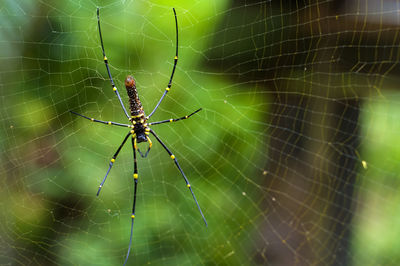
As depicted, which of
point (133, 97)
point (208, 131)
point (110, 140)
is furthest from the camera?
A: point (110, 140)

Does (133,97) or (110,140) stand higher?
(133,97)

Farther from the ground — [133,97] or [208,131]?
[133,97]

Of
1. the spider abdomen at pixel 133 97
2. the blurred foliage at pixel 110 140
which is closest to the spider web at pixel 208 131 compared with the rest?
the blurred foliage at pixel 110 140

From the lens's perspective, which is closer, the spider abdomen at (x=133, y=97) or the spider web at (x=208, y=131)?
the spider abdomen at (x=133, y=97)

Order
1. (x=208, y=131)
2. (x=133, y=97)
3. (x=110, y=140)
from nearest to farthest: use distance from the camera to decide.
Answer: (x=133, y=97), (x=208, y=131), (x=110, y=140)

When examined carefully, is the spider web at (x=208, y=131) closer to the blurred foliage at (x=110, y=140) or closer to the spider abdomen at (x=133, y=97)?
the blurred foliage at (x=110, y=140)

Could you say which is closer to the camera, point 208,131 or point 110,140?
point 208,131

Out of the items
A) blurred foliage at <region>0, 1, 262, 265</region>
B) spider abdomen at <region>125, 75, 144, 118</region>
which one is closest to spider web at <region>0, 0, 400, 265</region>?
blurred foliage at <region>0, 1, 262, 265</region>

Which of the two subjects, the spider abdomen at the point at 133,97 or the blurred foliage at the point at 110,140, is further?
the blurred foliage at the point at 110,140

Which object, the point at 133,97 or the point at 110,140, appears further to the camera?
the point at 110,140

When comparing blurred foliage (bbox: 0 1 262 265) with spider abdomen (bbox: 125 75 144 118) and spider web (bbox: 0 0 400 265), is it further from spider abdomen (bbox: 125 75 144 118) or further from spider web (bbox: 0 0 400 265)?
spider abdomen (bbox: 125 75 144 118)
